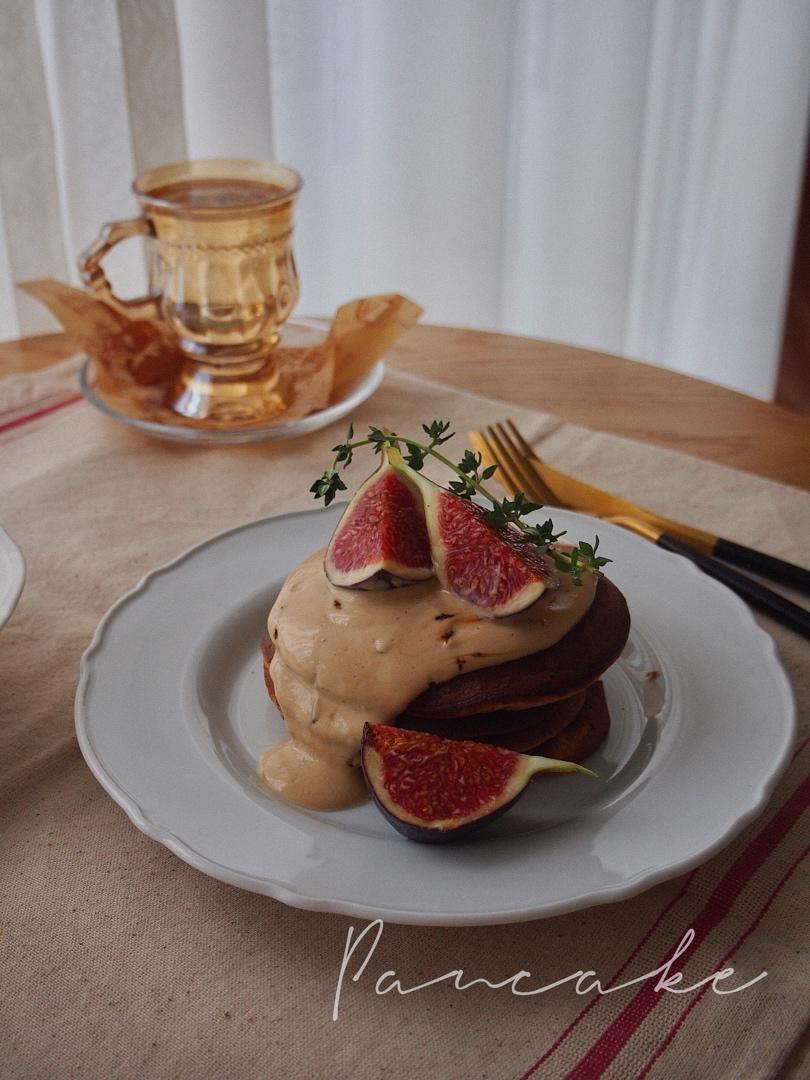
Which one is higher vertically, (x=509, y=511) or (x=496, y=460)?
(x=509, y=511)

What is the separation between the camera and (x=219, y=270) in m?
2.10

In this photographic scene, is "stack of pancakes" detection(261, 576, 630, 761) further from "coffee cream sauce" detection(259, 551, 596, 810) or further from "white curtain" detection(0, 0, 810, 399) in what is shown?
"white curtain" detection(0, 0, 810, 399)

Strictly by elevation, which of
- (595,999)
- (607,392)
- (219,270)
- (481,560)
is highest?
(219,270)

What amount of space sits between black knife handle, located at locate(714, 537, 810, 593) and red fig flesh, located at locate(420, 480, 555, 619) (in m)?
0.49

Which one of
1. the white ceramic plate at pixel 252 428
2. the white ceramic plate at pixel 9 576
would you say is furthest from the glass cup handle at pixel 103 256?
the white ceramic plate at pixel 9 576

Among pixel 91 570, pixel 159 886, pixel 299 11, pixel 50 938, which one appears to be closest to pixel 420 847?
pixel 159 886

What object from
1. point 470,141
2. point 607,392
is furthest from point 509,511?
point 470,141

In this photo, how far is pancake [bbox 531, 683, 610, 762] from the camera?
4.32 feet

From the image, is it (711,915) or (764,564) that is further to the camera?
(764,564)

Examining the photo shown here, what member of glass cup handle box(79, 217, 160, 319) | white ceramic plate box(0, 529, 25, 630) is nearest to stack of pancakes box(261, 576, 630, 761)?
white ceramic plate box(0, 529, 25, 630)

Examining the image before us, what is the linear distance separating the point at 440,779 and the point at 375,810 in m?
0.13

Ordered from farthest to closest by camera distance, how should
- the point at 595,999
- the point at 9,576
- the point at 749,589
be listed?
the point at 749,589
the point at 9,576
the point at 595,999

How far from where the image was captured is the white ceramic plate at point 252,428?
6.95 feet

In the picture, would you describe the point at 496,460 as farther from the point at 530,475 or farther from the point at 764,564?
the point at 764,564
